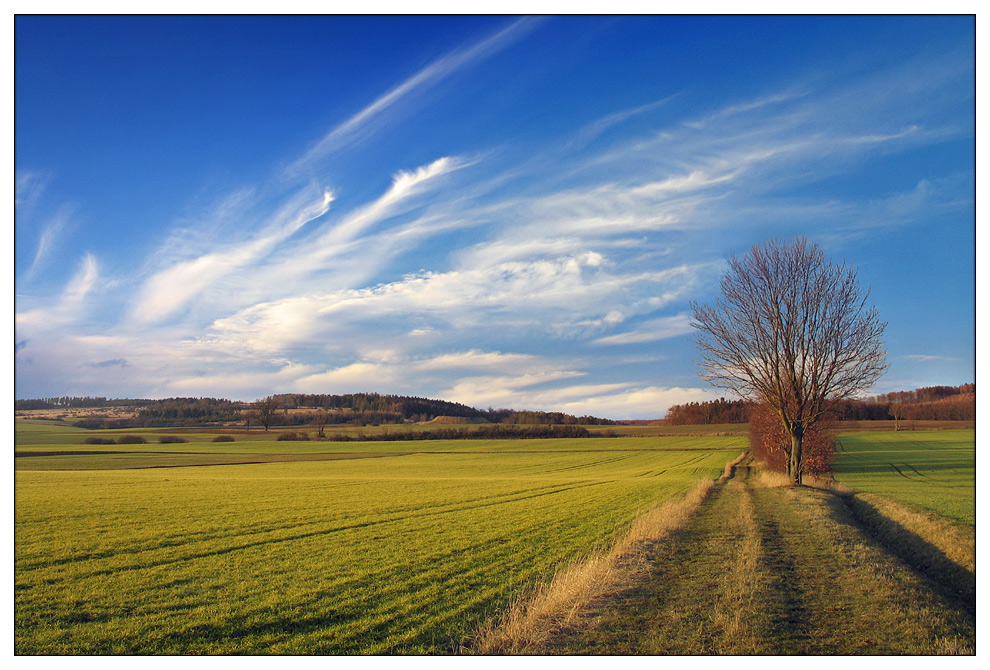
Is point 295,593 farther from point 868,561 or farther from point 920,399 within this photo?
point 920,399

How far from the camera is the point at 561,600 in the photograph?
8.32 metres

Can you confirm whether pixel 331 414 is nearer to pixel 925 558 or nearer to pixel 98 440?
pixel 98 440

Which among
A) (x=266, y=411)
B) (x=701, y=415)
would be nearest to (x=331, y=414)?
(x=266, y=411)

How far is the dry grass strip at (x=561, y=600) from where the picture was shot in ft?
23.0

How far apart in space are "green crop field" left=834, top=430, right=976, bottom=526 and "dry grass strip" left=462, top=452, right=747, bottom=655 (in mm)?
5950

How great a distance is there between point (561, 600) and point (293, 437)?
351 feet

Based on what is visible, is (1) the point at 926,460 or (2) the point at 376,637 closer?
(2) the point at 376,637

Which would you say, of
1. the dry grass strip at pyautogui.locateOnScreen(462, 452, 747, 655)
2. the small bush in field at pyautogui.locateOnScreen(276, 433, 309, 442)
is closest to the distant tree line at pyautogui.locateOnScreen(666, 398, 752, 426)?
the small bush in field at pyautogui.locateOnScreen(276, 433, 309, 442)

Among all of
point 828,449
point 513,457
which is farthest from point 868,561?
point 513,457

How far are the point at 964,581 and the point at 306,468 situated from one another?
55.6 m

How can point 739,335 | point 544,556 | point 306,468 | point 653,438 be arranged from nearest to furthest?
point 544,556 < point 739,335 < point 306,468 < point 653,438

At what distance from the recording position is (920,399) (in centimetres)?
2689

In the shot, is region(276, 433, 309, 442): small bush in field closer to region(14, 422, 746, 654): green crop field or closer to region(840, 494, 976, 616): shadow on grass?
region(14, 422, 746, 654): green crop field

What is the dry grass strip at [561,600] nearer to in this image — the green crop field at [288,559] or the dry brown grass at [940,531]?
the green crop field at [288,559]
